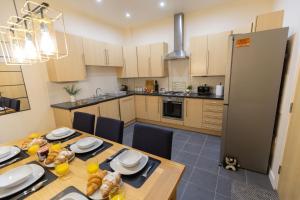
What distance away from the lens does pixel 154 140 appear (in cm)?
134

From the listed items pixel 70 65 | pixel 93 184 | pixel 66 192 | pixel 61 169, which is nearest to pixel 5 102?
pixel 70 65

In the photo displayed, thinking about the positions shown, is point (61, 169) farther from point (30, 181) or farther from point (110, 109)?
point (110, 109)

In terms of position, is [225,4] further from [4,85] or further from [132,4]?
[4,85]

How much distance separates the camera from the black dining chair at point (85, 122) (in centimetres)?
181

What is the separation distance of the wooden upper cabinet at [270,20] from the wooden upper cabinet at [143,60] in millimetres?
2277

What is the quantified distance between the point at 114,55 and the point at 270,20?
3.07m

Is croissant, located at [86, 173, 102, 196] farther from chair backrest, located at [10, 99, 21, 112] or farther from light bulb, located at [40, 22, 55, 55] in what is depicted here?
chair backrest, located at [10, 99, 21, 112]

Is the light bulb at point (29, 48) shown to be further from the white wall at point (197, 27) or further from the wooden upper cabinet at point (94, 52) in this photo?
the white wall at point (197, 27)

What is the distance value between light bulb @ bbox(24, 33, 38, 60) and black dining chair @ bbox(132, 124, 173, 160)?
1113mm

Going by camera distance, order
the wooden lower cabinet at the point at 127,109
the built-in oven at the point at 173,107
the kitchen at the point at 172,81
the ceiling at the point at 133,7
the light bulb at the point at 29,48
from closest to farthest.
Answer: the light bulb at the point at 29,48, the kitchen at the point at 172,81, the ceiling at the point at 133,7, the built-in oven at the point at 173,107, the wooden lower cabinet at the point at 127,109

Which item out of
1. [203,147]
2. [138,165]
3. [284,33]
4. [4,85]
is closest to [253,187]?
[203,147]

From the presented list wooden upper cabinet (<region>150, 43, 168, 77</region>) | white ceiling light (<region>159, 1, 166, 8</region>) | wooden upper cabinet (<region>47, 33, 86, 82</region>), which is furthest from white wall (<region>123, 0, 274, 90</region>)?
wooden upper cabinet (<region>47, 33, 86, 82</region>)

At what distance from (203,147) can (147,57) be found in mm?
2483

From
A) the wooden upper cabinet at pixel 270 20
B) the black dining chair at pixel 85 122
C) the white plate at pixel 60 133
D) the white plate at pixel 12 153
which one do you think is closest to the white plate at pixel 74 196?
the white plate at pixel 12 153
